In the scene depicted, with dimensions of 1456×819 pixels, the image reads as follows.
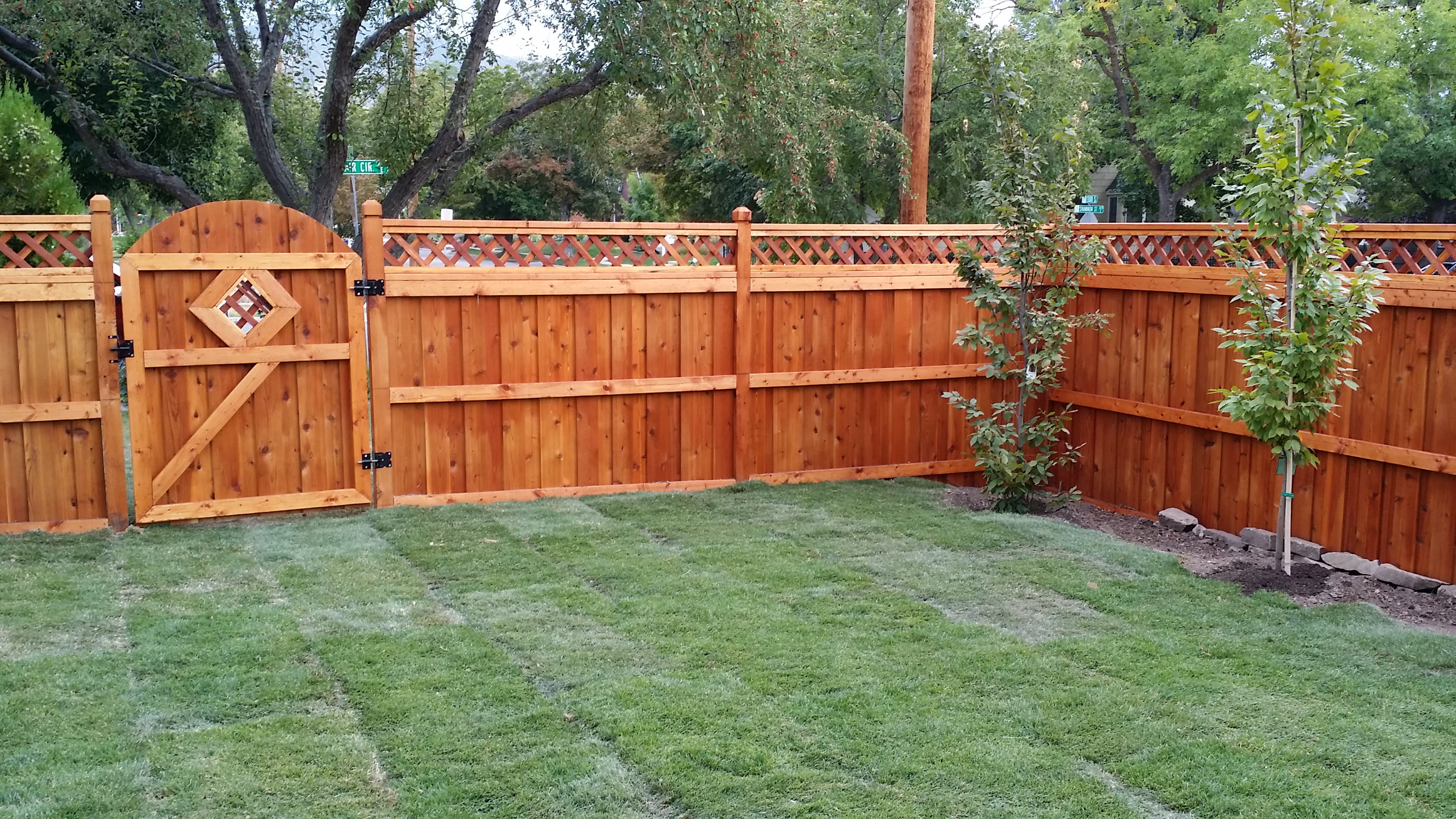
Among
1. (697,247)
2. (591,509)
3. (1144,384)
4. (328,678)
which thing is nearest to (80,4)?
(697,247)

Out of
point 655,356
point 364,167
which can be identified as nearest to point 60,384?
point 655,356

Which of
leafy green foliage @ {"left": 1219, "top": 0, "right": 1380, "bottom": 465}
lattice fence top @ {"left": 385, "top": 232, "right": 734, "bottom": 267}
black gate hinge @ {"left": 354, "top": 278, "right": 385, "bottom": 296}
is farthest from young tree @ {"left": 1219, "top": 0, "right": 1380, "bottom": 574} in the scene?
black gate hinge @ {"left": 354, "top": 278, "right": 385, "bottom": 296}

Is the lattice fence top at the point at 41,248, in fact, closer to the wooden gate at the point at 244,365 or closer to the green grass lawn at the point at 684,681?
the wooden gate at the point at 244,365

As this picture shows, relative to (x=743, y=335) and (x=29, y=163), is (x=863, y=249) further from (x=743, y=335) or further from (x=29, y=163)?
(x=29, y=163)

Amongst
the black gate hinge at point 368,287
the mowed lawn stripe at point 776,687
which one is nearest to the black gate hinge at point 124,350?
the black gate hinge at point 368,287

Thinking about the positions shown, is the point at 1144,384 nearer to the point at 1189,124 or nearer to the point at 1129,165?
the point at 1189,124

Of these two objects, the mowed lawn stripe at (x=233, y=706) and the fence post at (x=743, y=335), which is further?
the fence post at (x=743, y=335)

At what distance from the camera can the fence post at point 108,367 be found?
6355mm

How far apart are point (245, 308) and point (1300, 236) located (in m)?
5.47

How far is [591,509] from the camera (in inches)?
282

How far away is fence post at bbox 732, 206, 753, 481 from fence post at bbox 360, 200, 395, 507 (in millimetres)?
2156

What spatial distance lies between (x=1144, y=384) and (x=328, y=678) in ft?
17.3

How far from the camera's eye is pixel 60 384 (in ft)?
20.9

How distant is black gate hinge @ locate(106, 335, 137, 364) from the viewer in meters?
6.42
